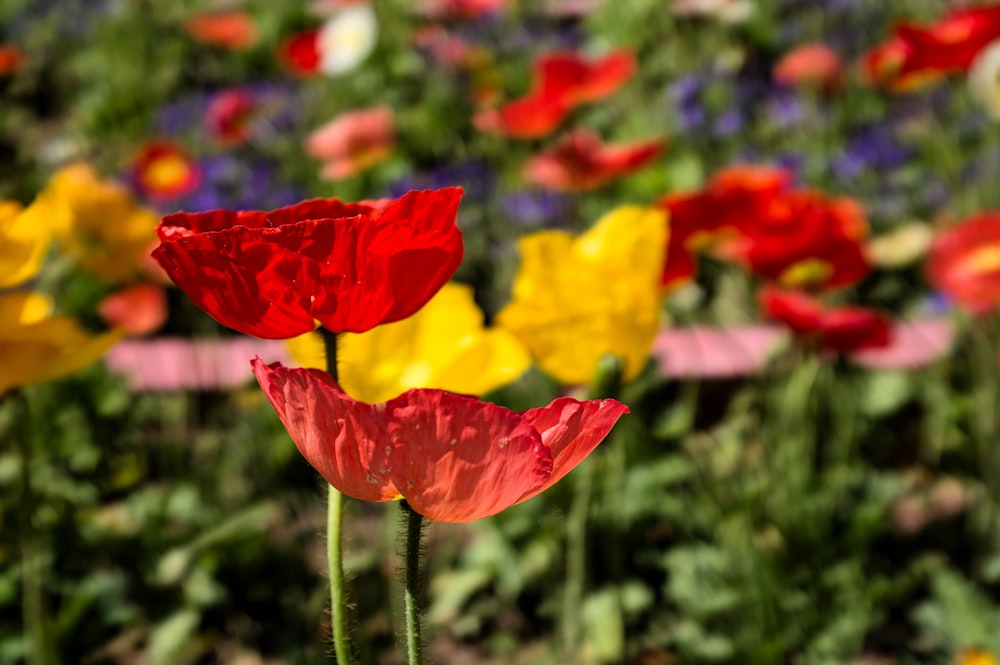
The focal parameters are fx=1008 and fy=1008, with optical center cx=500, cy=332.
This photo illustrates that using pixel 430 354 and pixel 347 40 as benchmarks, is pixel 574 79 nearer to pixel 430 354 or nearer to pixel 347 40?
pixel 430 354

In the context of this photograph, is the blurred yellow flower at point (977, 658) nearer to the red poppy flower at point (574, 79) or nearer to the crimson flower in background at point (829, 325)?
the crimson flower in background at point (829, 325)

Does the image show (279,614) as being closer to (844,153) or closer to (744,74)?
(844,153)

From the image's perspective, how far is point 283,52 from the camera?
2.21m

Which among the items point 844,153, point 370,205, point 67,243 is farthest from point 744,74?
point 370,205

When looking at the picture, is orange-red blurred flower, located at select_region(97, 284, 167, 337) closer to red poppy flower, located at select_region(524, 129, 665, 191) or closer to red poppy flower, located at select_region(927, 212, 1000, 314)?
red poppy flower, located at select_region(524, 129, 665, 191)

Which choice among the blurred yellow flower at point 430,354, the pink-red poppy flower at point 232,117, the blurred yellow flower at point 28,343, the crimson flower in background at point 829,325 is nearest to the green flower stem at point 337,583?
the blurred yellow flower at point 430,354

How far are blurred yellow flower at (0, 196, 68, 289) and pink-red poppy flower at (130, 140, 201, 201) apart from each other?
51.5 inches

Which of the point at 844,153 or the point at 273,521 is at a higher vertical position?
Result: the point at 844,153

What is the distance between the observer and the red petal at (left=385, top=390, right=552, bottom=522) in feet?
1.26

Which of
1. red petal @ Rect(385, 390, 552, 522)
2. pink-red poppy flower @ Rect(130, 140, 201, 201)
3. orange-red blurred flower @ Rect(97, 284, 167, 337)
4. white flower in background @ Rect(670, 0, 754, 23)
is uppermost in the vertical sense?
white flower in background @ Rect(670, 0, 754, 23)

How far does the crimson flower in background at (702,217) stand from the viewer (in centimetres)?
106

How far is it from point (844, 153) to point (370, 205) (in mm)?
2281

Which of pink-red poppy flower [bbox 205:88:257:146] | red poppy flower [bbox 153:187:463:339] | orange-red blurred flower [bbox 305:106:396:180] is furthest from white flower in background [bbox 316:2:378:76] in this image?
red poppy flower [bbox 153:187:463:339]

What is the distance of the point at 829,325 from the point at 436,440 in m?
0.84
